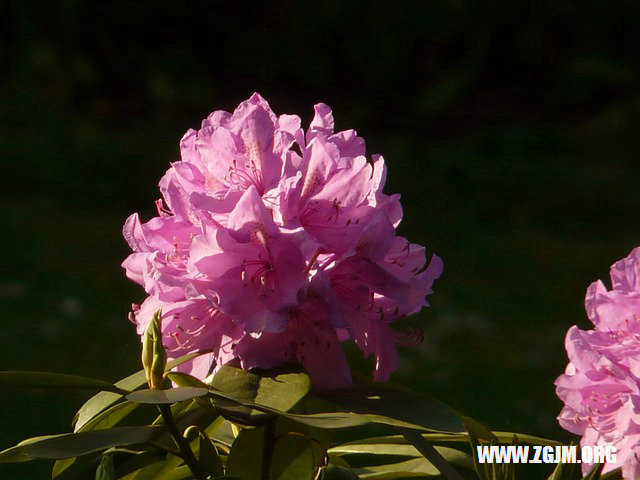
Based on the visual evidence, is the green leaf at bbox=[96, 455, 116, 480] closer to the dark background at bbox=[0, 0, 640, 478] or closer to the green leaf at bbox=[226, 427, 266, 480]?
the green leaf at bbox=[226, 427, 266, 480]

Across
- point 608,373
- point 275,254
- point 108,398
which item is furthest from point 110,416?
point 608,373

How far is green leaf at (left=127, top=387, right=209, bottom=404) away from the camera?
49cm

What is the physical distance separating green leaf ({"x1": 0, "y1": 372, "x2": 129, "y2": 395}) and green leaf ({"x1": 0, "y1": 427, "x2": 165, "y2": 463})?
0.02m

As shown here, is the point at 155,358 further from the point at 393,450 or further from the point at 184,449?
the point at 393,450

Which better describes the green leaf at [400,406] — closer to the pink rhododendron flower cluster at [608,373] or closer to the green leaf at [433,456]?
the green leaf at [433,456]

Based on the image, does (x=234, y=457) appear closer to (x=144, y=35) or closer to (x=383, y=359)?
(x=383, y=359)

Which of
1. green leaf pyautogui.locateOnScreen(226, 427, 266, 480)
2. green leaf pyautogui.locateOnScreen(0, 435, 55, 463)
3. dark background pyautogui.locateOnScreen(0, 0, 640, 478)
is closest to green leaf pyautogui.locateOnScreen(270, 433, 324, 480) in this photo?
green leaf pyautogui.locateOnScreen(226, 427, 266, 480)

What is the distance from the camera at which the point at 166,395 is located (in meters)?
0.51

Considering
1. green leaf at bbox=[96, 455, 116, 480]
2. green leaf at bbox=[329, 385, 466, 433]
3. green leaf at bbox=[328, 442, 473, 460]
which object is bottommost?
green leaf at bbox=[96, 455, 116, 480]

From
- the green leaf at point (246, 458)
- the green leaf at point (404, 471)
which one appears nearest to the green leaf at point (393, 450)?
the green leaf at point (404, 471)

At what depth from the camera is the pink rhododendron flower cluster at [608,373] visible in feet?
2.08

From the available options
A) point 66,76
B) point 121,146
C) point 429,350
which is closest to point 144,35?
point 66,76

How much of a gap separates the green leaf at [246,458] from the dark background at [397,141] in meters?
1.81

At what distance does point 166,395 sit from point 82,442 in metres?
0.04
